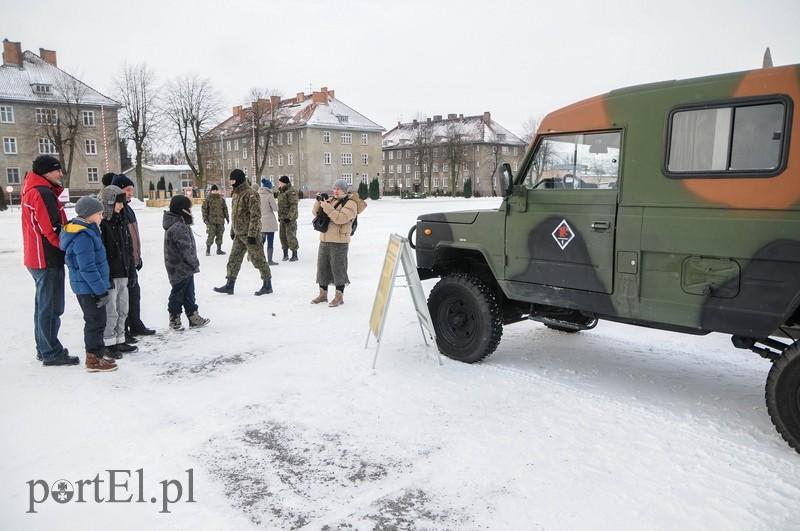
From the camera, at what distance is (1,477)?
3.65m

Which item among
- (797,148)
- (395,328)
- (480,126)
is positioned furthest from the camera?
(480,126)

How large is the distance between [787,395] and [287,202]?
34.3ft

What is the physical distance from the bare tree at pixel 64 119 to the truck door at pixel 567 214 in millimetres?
54294

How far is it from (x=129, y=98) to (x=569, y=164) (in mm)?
60690

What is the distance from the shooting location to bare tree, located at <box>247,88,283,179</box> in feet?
196

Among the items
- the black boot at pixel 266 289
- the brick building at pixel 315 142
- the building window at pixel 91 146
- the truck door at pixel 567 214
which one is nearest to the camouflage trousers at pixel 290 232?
the black boot at pixel 266 289

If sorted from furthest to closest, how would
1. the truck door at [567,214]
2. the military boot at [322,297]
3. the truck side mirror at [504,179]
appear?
1. the military boot at [322,297]
2. the truck side mirror at [504,179]
3. the truck door at [567,214]

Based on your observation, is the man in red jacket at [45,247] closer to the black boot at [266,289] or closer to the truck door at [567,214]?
the black boot at [266,289]

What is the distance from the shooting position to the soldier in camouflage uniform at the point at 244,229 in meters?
8.98

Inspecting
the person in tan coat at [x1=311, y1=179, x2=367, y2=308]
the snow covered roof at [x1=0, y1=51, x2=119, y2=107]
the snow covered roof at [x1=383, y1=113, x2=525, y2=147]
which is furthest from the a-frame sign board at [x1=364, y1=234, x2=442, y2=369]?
the snow covered roof at [x1=383, y1=113, x2=525, y2=147]

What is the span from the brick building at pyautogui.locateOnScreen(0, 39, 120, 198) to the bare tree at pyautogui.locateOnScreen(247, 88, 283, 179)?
13364 mm

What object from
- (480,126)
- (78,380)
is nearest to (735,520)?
(78,380)

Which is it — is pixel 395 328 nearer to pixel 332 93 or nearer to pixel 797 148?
pixel 797 148

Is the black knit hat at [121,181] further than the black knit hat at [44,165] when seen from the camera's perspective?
Yes
